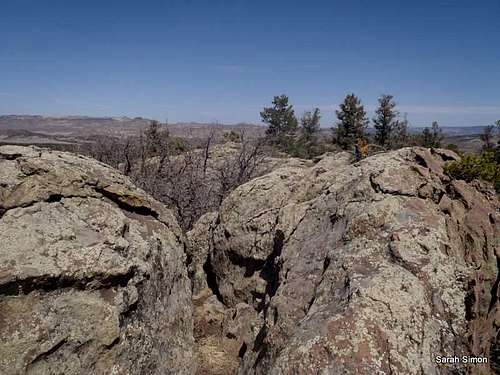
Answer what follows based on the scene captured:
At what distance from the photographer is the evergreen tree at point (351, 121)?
41281mm

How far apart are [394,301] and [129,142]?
18.8m

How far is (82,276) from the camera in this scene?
569cm

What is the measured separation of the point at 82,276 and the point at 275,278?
3.74 metres

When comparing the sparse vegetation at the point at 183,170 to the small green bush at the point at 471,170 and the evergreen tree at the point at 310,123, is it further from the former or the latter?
the evergreen tree at the point at 310,123

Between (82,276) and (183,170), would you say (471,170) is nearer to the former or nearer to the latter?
(82,276)

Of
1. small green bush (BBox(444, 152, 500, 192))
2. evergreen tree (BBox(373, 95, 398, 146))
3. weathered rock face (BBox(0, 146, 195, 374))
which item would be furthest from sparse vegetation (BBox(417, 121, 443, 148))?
weathered rock face (BBox(0, 146, 195, 374))

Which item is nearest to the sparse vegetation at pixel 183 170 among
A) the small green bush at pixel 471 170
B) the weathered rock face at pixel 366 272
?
the weathered rock face at pixel 366 272

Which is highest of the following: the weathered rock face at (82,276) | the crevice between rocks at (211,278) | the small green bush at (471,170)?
the small green bush at (471,170)

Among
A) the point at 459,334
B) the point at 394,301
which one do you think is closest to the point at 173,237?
the point at 394,301

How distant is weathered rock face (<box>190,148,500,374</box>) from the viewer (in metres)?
4.59

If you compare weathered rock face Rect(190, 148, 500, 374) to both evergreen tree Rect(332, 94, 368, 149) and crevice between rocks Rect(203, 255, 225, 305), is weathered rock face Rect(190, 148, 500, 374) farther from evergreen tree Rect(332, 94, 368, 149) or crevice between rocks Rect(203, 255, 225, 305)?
evergreen tree Rect(332, 94, 368, 149)

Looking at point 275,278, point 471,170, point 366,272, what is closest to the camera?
point 366,272

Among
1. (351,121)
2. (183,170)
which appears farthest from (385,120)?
(183,170)

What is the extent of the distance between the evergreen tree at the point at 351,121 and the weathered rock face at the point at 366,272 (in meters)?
33.2
